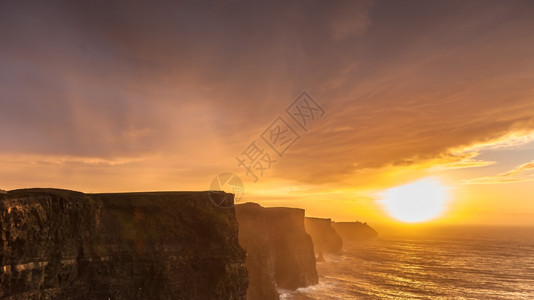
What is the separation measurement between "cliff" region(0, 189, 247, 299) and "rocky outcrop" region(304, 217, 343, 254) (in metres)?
113

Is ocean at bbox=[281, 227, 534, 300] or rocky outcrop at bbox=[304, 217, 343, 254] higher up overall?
rocky outcrop at bbox=[304, 217, 343, 254]

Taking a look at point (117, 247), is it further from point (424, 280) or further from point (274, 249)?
point (424, 280)

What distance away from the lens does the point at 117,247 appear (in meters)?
29.4

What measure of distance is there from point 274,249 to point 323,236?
78.2 meters

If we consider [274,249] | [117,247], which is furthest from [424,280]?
[117,247]

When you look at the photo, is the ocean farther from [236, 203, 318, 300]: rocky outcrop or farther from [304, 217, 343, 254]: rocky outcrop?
[304, 217, 343, 254]: rocky outcrop

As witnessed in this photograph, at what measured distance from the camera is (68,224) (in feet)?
87.8

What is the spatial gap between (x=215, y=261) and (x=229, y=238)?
3425 mm

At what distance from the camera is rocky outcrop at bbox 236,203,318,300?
181 ft

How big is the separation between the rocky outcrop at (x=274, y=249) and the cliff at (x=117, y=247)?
69.4 feet

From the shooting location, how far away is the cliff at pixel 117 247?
23.3m

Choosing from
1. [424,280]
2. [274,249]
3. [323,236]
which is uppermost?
[274,249]

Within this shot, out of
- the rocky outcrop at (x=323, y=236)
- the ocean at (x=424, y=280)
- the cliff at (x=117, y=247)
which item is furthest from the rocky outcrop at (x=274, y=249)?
the rocky outcrop at (x=323, y=236)

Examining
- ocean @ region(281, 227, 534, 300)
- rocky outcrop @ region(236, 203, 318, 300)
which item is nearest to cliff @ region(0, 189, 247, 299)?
rocky outcrop @ region(236, 203, 318, 300)
